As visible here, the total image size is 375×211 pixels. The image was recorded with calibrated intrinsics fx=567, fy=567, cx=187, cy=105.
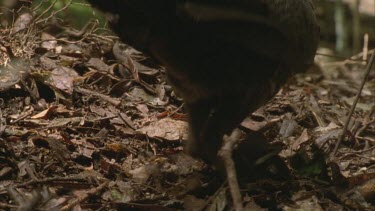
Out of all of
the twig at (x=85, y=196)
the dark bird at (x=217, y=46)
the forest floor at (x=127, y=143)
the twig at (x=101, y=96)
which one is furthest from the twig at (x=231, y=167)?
the twig at (x=101, y=96)

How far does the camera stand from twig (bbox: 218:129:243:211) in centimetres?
261

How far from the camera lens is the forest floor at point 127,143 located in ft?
9.29

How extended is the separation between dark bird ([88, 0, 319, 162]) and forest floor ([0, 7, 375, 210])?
33cm

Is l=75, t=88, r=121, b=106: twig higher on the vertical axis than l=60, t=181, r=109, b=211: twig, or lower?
higher

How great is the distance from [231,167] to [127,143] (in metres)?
0.94

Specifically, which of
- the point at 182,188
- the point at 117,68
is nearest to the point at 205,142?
the point at 182,188

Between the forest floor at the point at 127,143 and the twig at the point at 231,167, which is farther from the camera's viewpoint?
the forest floor at the point at 127,143

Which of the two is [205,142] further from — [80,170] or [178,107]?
[178,107]

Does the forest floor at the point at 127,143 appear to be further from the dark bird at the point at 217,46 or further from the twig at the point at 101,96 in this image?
the dark bird at the point at 217,46

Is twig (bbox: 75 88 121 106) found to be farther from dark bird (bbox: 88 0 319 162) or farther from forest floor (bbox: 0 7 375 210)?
dark bird (bbox: 88 0 319 162)

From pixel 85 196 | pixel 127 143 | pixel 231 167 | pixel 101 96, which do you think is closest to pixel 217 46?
pixel 231 167

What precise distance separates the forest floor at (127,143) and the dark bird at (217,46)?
0.33 metres

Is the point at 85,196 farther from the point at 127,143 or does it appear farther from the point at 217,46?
the point at 217,46

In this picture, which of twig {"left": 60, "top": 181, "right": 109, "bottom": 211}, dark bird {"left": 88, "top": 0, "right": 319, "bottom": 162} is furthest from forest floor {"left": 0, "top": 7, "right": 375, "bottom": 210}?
dark bird {"left": 88, "top": 0, "right": 319, "bottom": 162}
